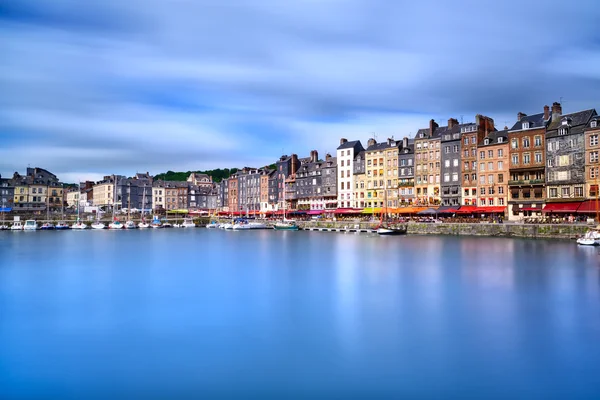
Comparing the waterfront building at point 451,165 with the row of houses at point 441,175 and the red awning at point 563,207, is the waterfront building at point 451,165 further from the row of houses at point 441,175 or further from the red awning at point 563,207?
the red awning at point 563,207

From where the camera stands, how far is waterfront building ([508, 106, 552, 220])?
5800 centimetres

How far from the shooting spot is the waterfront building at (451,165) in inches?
2702

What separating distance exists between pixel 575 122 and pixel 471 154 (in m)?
13.9

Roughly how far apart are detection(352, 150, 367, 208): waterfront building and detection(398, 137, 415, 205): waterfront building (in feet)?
24.7

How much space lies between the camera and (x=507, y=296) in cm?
2089

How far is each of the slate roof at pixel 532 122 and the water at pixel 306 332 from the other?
32892 mm

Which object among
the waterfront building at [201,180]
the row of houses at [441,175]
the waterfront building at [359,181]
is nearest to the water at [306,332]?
the row of houses at [441,175]

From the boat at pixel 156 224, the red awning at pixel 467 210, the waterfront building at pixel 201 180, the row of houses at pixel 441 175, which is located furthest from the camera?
the waterfront building at pixel 201 180

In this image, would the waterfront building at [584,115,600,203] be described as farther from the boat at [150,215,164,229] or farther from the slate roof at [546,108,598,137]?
the boat at [150,215,164,229]

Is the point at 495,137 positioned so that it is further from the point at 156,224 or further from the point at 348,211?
the point at 156,224

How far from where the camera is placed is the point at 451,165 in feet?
228

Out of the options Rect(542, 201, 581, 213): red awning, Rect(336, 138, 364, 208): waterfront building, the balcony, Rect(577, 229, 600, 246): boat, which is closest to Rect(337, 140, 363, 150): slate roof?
Rect(336, 138, 364, 208): waterfront building

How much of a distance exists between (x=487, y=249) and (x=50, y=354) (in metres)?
34.3

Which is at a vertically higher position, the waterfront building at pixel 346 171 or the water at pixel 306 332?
the waterfront building at pixel 346 171
